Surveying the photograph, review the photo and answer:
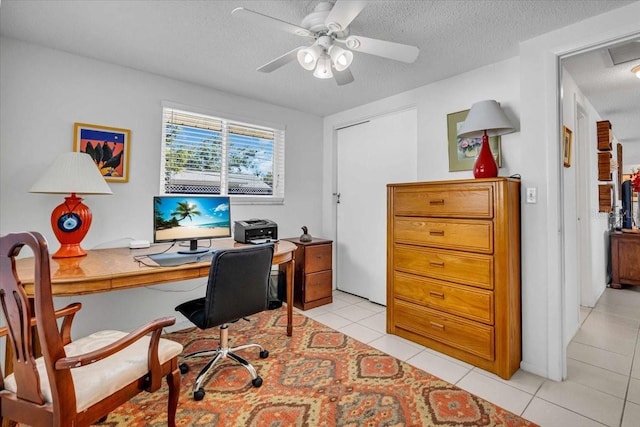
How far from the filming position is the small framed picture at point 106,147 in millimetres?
2398

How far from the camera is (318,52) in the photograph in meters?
1.76

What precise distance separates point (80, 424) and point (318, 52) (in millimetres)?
2028

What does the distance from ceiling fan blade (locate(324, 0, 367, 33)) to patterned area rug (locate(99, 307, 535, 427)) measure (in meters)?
2.08

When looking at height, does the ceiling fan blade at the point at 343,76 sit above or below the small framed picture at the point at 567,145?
above

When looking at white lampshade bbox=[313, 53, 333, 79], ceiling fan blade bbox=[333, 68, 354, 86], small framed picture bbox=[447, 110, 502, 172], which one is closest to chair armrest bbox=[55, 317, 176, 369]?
white lampshade bbox=[313, 53, 333, 79]

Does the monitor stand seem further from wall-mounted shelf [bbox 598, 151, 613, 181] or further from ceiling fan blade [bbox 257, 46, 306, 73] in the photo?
wall-mounted shelf [bbox 598, 151, 613, 181]

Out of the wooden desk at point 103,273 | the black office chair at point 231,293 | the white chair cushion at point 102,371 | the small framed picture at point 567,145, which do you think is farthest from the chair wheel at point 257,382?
the small framed picture at point 567,145

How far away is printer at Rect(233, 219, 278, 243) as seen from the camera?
271 cm

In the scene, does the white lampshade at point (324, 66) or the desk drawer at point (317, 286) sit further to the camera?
the desk drawer at point (317, 286)

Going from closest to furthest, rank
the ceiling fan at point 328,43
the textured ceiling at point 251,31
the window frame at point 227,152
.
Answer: the ceiling fan at point 328,43
the textured ceiling at point 251,31
the window frame at point 227,152

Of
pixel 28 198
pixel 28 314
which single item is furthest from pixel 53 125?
pixel 28 314

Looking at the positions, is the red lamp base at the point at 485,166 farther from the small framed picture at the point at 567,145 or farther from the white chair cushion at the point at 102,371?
the white chair cushion at the point at 102,371

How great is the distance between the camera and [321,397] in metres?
1.79

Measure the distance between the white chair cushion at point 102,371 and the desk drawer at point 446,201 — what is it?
1.91 m
